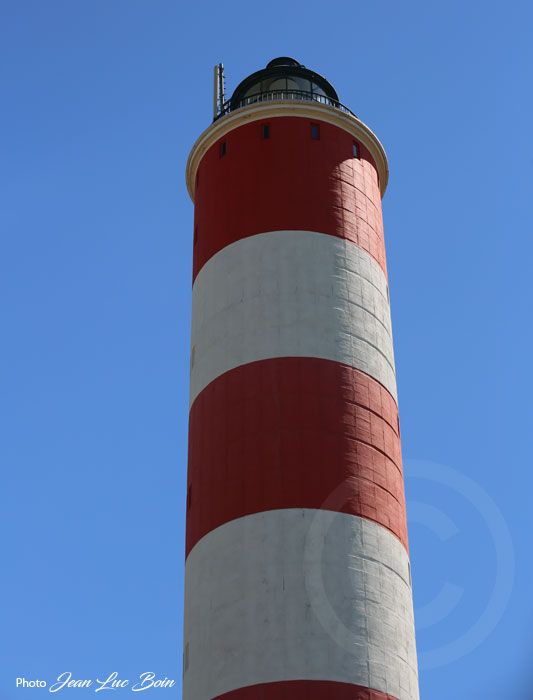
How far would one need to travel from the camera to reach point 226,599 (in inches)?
913

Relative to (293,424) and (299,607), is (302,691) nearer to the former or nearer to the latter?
(299,607)

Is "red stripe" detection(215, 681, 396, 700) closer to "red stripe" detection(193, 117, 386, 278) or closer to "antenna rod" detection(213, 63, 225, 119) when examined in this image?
"red stripe" detection(193, 117, 386, 278)

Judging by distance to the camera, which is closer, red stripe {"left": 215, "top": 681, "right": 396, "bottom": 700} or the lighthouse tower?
red stripe {"left": 215, "top": 681, "right": 396, "bottom": 700}

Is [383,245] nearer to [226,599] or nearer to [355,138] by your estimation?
[355,138]

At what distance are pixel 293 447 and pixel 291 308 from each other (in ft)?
10.7

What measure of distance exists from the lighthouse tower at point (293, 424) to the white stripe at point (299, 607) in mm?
30

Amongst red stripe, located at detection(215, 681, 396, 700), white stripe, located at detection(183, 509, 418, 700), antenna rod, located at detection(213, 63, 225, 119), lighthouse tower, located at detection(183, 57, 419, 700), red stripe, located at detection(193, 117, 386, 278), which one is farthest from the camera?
antenna rod, located at detection(213, 63, 225, 119)

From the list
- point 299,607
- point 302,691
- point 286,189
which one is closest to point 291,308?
point 286,189

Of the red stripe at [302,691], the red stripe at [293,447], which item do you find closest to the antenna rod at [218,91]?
the red stripe at [293,447]

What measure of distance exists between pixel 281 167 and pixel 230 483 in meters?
7.88

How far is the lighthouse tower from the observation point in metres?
22.6

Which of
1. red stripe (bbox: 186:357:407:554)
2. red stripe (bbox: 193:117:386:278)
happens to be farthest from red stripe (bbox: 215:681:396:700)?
red stripe (bbox: 193:117:386:278)

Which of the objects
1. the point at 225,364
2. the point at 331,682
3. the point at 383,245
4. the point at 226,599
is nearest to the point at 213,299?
the point at 225,364

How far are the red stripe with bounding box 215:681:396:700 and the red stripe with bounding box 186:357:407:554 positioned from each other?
3416 millimetres
